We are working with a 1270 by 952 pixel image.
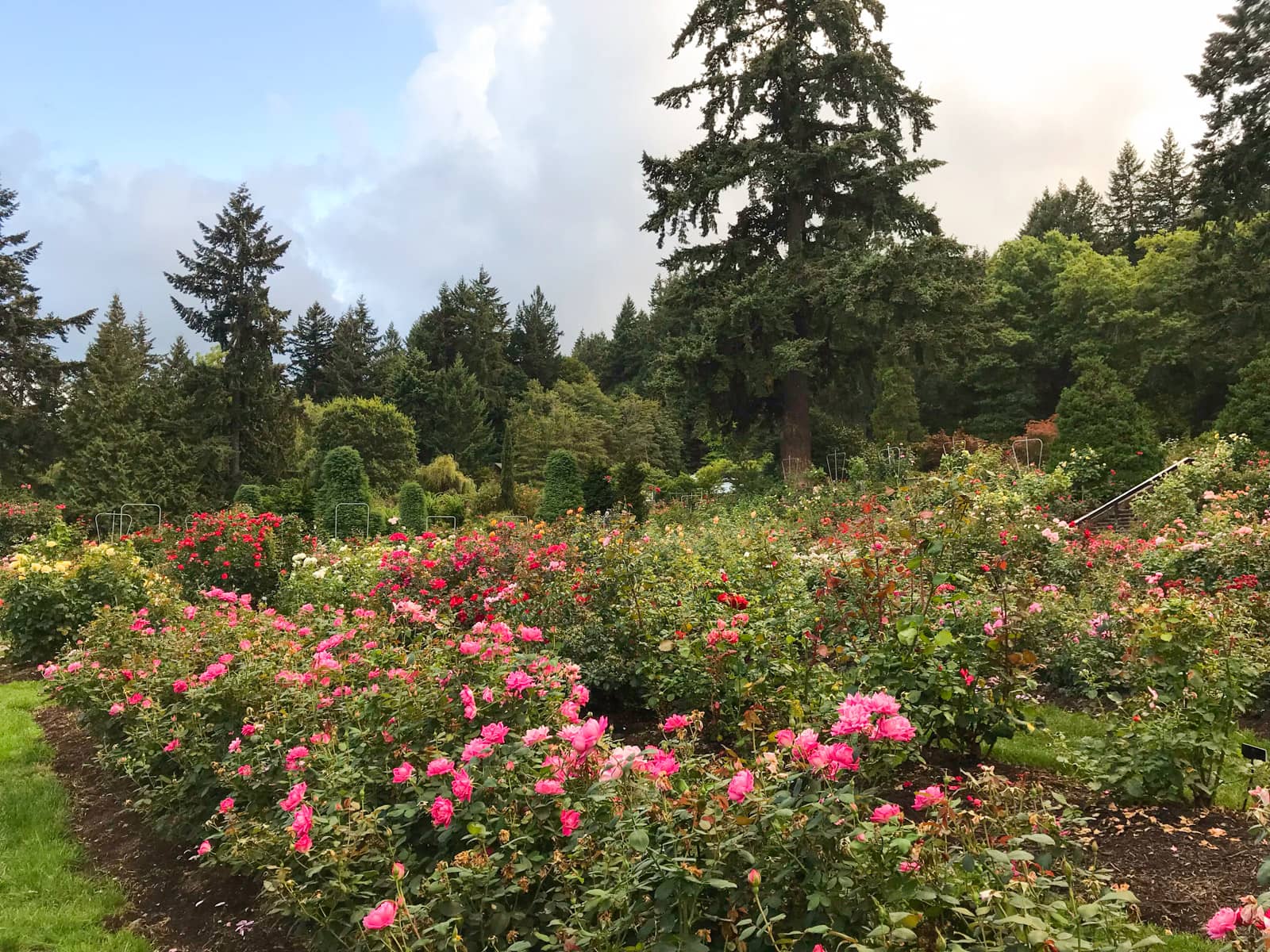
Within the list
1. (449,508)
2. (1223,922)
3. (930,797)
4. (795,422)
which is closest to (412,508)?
(449,508)

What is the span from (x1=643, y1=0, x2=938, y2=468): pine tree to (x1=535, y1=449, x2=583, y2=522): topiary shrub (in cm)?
346

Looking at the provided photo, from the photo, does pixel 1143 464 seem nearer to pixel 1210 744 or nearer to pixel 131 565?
pixel 1210 744

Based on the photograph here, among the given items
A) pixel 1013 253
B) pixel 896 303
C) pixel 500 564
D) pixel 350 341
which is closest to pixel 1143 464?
pixel 896 303

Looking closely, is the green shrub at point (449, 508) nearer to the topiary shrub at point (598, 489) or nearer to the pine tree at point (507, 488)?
the pine tree at point (507, 488)

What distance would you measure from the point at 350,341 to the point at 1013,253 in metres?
31.0

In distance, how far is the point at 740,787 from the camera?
4.97 ft

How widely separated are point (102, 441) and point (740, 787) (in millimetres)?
24976

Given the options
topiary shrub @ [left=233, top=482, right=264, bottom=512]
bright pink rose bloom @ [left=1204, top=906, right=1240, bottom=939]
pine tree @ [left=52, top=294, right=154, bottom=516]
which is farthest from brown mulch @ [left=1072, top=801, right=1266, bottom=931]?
pine tree @ [left=52, top=294, right=154, bottom=516]

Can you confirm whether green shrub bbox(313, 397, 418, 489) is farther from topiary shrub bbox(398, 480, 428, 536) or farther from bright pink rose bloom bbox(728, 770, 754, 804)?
bright pink rose bloom bbox(728, 770, 754, 804)

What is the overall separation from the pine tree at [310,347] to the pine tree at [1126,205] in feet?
125

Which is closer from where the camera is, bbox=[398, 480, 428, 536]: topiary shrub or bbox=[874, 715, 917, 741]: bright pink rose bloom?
bbox=[874, 715, 917, 741]: bright pink rose bloom

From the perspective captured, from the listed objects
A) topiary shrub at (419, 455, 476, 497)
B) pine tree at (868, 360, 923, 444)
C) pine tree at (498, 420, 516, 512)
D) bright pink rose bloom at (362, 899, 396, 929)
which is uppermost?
pine tree at (868, 360, 923, 444)

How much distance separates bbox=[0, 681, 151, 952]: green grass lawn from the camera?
2.69m

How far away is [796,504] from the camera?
1248cm
